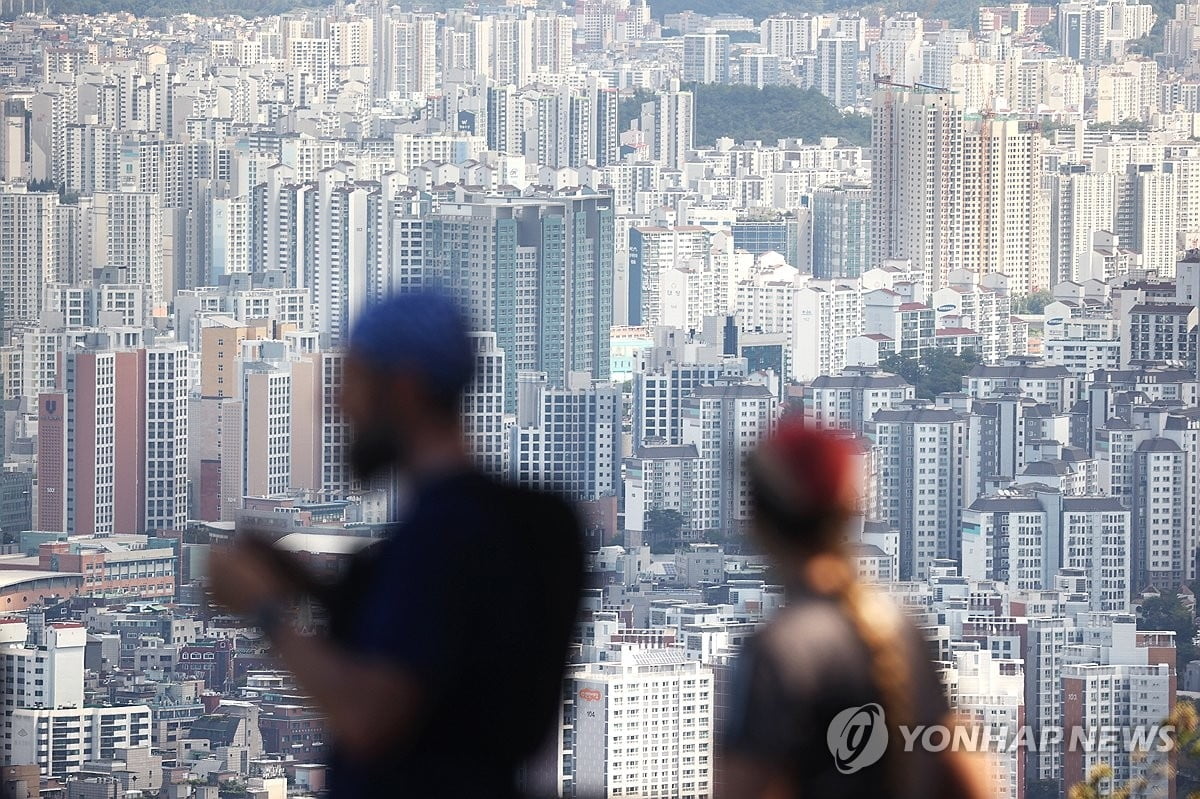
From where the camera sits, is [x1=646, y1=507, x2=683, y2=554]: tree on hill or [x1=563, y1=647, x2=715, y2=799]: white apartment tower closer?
[x1=563, y1=647, x2=715, y2=799]: white apartment tower

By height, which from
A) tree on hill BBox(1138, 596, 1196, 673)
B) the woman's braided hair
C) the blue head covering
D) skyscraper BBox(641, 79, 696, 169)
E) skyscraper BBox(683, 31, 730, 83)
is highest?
skyscraper BBox(683, 31, 730, 83)

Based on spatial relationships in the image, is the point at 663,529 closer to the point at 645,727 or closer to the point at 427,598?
the point at 645,727

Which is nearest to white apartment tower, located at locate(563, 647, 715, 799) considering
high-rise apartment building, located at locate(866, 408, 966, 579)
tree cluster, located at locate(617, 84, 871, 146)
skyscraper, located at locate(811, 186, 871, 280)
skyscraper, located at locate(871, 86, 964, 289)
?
high-rise apartment building, located at locate(866, 408, 966, 579)

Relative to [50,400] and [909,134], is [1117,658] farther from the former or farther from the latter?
[909,134]

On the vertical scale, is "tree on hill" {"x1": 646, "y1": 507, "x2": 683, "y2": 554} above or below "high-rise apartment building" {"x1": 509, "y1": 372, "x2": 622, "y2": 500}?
below

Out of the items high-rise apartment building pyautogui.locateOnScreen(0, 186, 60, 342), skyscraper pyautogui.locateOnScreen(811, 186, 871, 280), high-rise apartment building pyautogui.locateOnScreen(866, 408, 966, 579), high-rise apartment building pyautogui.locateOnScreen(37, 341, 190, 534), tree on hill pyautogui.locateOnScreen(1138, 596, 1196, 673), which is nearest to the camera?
tree on hill pyautogui.locateOnScreen(1138, 596, 1196, 673)

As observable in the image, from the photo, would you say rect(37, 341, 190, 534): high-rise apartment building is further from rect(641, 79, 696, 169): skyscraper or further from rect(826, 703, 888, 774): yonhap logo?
rect(826, 703, 888, 774): yonhap logo

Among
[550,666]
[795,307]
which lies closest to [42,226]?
[795,307]
